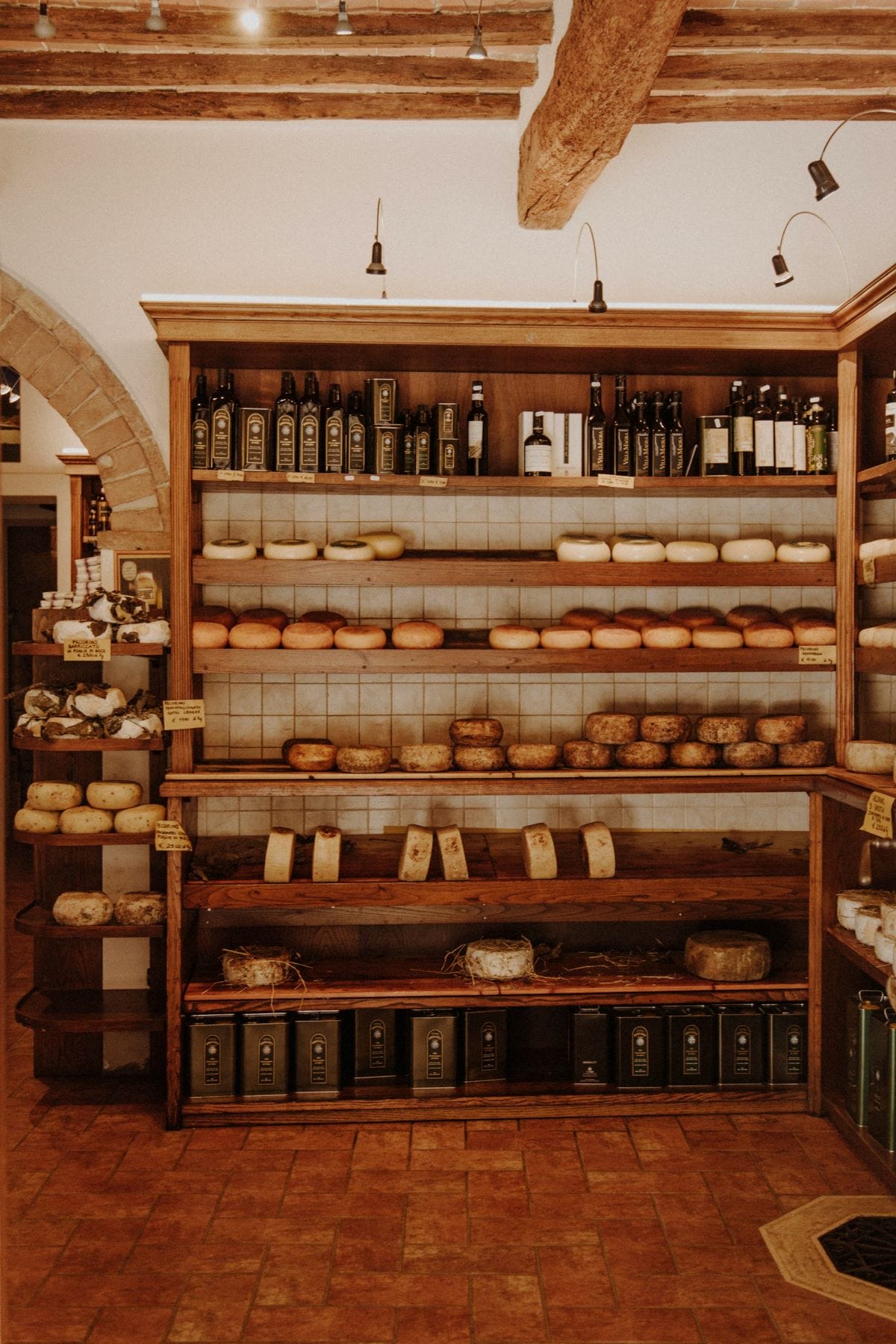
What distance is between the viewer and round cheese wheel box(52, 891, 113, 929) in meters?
3.48

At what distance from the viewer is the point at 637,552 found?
142 inches

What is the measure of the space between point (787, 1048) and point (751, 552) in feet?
5.82

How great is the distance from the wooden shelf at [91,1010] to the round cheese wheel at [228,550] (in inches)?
64.1

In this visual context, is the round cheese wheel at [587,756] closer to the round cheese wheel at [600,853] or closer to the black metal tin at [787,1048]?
the round cheese wheel at [600,853]

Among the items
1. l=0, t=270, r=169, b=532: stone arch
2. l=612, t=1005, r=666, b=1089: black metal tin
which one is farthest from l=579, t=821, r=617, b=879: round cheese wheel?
l=0, t=270, r=169, b=532: stone arch

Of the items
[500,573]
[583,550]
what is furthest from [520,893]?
[583,550]

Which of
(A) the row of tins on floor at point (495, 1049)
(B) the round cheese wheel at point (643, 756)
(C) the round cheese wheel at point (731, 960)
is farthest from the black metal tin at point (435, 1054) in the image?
(B) the round cheese wheel at point (643, 756)

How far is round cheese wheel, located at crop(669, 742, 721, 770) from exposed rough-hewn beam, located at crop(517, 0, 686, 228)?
2040 millimetres

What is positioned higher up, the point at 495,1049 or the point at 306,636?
the point at 306,636

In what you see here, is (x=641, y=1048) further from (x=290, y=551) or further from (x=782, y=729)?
(x=290, y=551)

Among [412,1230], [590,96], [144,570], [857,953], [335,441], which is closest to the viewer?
[412,1230]

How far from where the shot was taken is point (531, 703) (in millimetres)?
4051

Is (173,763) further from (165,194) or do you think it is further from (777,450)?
(777,450)

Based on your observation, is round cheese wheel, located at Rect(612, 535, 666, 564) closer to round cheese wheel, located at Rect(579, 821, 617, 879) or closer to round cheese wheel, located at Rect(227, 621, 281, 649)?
round cheese wheel, located at Rect(579, 821, 617, 879)
